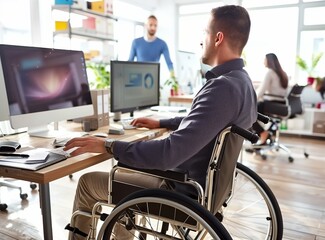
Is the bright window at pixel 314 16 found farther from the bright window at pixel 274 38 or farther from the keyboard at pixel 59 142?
the keyboard at pixel 59 142

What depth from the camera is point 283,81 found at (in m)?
3.69

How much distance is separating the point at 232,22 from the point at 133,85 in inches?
40.9

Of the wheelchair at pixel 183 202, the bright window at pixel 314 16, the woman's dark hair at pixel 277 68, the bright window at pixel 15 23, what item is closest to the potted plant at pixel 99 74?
the bright window at pixel 15 23

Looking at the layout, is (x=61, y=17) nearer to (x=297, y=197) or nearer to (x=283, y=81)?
(x=283, y=81)

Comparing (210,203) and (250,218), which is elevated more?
(210,203)

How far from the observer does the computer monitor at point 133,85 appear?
1928mm

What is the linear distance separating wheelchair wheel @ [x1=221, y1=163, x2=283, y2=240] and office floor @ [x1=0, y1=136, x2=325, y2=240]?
172mm

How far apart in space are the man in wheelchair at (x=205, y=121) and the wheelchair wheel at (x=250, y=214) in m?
0.41

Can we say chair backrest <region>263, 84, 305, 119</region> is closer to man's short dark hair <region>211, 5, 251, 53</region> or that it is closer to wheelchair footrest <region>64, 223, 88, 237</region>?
man's short dark hair <region>211, 5, 251, 53</region>

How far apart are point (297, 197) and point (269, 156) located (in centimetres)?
132

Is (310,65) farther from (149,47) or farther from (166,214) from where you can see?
(166,214)

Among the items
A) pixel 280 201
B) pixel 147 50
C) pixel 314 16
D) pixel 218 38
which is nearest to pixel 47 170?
pixel 218 38

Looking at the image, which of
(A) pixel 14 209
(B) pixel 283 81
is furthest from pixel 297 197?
(A) pixel 14 209

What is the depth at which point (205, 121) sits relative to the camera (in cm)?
103
